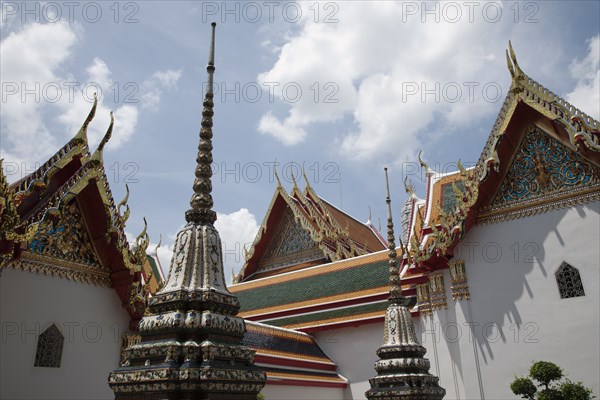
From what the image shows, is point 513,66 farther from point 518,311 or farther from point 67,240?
point 67,240

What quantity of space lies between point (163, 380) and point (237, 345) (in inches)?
17.6

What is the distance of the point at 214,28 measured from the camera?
3266mm

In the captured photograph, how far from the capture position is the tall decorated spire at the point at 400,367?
4688 millimetres

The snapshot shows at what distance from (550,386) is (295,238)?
884cm

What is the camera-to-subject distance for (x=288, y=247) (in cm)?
1530

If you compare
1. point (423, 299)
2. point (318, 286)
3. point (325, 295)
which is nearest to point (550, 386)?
point (423, 299)

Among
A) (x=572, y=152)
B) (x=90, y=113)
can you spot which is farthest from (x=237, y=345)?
(x=572, y=152)

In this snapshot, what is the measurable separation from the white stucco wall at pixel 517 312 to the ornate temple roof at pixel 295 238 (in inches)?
218

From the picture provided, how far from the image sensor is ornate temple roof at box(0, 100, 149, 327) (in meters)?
5.90

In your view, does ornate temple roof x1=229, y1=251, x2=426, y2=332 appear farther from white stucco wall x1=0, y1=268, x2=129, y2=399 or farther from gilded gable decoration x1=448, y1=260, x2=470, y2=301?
white stucco wall x1=0, y1=268, x2=129, y2=399

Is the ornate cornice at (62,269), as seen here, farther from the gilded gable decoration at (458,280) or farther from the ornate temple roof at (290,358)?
the gilded gable decoration at (458,280)

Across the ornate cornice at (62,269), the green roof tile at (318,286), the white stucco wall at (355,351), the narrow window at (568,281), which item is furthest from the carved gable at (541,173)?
the ornate cornice at (62,269)

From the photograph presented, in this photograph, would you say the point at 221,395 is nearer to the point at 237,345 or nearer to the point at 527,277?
the point at 237,345

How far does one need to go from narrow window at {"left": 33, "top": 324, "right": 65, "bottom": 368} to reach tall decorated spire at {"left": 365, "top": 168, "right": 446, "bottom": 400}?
3542mm
